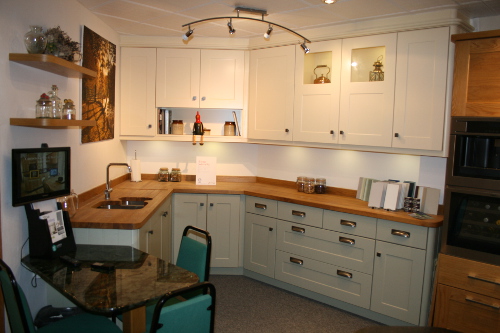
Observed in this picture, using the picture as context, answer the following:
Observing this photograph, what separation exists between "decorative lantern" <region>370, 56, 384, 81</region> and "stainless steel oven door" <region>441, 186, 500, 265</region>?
1.13 meters

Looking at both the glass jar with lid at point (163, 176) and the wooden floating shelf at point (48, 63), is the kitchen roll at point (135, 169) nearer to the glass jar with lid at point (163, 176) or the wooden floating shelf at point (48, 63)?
the glass jar with lid at point (163, 176)

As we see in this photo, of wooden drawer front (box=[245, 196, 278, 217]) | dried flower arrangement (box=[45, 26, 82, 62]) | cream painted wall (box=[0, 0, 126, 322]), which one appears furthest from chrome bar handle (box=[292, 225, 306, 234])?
dried flower arrangement (box=[45, 26, 82, 62])

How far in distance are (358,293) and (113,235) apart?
2.04 m

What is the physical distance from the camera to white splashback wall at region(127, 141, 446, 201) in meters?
3.61

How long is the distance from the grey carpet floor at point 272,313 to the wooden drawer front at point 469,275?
0.83m

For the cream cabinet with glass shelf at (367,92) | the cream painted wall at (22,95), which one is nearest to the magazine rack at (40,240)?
the cream painted wall at (22,95)

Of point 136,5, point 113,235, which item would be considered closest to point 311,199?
point 113,235

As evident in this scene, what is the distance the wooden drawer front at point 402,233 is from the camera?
3.04 meters

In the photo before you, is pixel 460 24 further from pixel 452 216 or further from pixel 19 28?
pixel 19 28

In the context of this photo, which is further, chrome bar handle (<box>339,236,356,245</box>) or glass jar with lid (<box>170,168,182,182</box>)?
glass jar with lid (<box>170,168,182,182</box>)

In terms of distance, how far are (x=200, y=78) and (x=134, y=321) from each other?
9.40 feet

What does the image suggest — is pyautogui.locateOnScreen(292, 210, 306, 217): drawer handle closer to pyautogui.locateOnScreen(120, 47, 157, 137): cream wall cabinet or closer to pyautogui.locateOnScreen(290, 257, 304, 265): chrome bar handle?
pyautogui.locateOnScreen(290, 257, 304, 265): chrome bar handle

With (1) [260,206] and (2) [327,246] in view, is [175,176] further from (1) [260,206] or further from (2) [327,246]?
(2) [327,246]

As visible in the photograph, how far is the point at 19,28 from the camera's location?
2.37 metres
